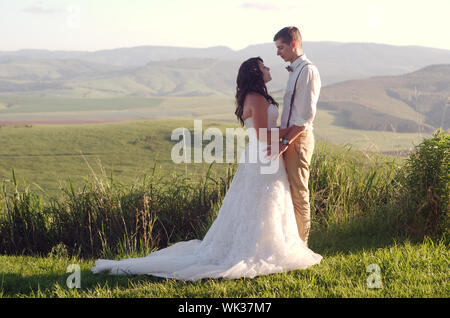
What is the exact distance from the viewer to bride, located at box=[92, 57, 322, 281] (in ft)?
13.6

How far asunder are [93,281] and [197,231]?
1.74m

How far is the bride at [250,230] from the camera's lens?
4152mm

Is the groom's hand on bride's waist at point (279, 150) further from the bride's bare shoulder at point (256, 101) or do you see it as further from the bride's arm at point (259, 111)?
the bride's bare shoulder at point (256, 101)

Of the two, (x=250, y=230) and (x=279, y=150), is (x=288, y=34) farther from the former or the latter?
(x=250, y=230)

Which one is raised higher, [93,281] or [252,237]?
[252,237]

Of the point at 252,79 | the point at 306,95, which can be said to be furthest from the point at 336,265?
the point at 252,79

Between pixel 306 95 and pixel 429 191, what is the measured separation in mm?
1966

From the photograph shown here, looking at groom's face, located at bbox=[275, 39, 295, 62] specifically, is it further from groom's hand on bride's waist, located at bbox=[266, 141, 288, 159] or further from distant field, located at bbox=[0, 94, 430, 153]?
distant field, located at bbox=[0, 94, 430, 153]

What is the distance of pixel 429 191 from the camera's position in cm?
508

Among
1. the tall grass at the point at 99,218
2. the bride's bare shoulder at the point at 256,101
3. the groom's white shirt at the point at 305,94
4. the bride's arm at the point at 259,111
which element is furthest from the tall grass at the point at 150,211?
the bride's bare shoulder at the point at 256,101

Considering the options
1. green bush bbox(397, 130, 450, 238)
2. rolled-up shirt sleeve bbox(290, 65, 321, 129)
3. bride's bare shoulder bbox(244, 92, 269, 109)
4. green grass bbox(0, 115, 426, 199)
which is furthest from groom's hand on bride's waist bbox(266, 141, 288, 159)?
green grass bbox(0, 115, 426, 199)

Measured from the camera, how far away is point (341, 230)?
18.0 feet
